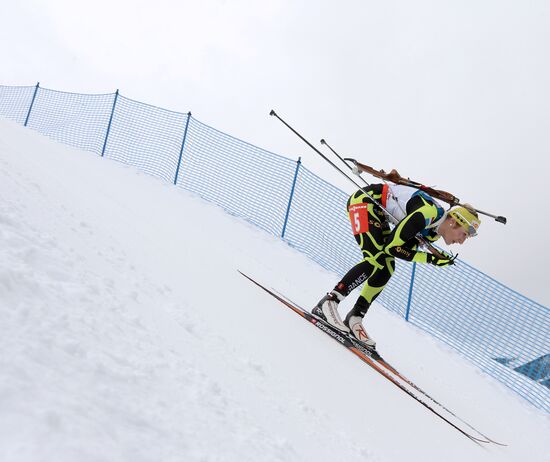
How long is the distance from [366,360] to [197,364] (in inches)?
Answer: 80.1

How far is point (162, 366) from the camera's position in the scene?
136 centimetres

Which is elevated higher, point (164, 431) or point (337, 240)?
point (337, 240)

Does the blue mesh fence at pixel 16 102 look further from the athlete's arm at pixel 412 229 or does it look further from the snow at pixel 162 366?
the athlete's arm at pixel 412 229

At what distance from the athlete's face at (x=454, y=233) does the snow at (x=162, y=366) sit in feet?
4.25

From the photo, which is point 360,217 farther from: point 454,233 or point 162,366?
point 162,366

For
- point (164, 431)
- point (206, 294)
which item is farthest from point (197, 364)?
point (206, 294)

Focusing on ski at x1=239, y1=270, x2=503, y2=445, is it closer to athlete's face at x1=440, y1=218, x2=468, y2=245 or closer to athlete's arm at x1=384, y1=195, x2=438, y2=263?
athlete's arm at x1=384, y1=195, x2=438, y2=263

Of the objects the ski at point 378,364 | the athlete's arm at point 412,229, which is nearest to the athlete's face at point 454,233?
the athlete's arm at point 412,229

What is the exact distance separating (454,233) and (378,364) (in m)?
1.26

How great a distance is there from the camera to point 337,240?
8508 mm

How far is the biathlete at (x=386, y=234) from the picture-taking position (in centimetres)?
345

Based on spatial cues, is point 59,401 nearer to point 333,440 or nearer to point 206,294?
point 333,440

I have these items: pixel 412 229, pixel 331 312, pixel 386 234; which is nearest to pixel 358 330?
pixel 331 312

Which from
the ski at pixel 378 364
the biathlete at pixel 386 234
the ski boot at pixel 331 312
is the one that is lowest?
the ski at pixel 378 364
